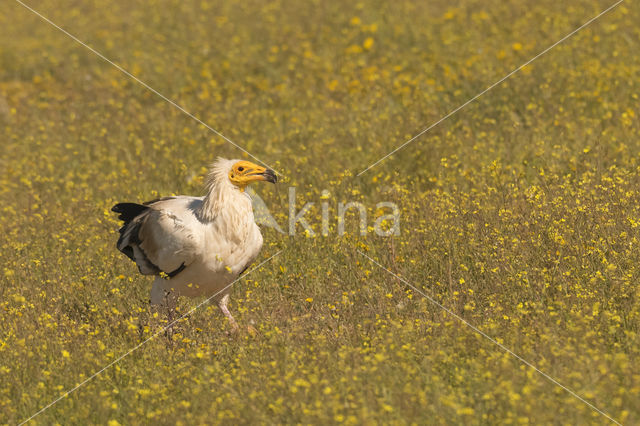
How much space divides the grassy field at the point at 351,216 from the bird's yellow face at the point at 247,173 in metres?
0.97

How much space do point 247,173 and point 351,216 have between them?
172 centimetres

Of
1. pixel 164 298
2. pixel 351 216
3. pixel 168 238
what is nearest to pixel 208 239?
pixel 168 238

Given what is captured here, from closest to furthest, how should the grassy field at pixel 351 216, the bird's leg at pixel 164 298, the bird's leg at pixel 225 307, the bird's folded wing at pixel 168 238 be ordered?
1. the grassy field at pixel 351 216
2. the bird's folded wing at pixel 168 238
3. the bird's leg at pixel 225 307
4. the bird's leg at pixel 164 298

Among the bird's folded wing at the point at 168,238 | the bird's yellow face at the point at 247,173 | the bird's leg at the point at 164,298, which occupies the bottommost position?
the bird's leg at the point at 164,298

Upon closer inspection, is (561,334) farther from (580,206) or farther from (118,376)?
(118,376)

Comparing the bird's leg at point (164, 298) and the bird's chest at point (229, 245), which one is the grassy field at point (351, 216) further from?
the bird's chest at point (229, 245)

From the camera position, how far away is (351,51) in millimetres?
13617

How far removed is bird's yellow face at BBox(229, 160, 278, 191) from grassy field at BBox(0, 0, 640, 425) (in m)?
0.97

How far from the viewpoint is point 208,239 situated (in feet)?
22.5

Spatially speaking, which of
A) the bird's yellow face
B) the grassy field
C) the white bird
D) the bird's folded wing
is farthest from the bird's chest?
the grassy field

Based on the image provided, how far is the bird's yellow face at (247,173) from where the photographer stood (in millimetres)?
6918

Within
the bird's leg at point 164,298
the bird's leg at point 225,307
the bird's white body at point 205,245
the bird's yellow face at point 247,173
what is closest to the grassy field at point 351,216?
the bird's leg at point 225,307

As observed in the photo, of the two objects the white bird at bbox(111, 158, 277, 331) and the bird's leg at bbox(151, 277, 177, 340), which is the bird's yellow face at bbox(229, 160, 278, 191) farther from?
the bird's leg at bbox(151, 277, 177, 340)

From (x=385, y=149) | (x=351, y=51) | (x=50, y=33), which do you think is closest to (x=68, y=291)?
(x=385, y=149)
